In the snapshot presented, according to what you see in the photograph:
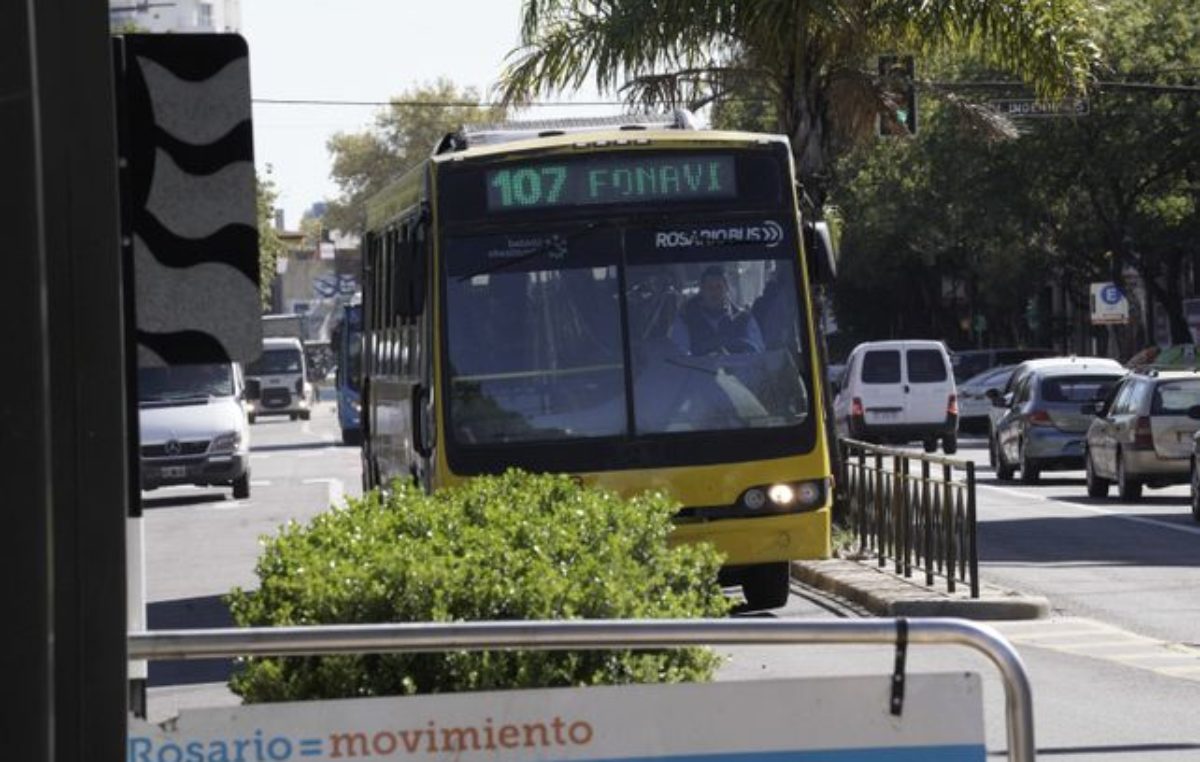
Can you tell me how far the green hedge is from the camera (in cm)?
568

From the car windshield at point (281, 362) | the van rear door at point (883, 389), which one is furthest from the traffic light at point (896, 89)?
the car windshield at point (281, 362)

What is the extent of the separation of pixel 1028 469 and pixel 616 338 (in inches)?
828

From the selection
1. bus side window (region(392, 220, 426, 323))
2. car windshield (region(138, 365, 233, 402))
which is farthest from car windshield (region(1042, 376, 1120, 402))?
bus side window (region(392, 220, 426, 323))

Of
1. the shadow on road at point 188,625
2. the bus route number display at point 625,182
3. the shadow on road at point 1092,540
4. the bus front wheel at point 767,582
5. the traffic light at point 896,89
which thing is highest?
the traffic light at point 896,89

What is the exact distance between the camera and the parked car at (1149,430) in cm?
2912

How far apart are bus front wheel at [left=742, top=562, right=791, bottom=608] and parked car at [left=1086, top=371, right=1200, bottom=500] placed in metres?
12.7

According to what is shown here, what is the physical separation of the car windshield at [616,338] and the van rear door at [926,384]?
97.9 feet

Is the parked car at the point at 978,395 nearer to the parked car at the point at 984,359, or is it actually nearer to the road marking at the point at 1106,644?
the parked car at the point at 984,359

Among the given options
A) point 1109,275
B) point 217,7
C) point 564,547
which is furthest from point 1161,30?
point 217,7

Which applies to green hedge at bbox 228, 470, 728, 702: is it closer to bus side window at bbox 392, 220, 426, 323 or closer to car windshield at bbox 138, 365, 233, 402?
bus side window at bbox 392, 220, 426, 323

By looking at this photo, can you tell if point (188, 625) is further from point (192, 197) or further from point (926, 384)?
point (926, 384)

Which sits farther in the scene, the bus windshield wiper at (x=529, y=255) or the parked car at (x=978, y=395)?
the parked car at (x=978, y=395)

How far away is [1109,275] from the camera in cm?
6481

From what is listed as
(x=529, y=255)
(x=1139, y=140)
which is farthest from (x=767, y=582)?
(x=1139, y=140)
